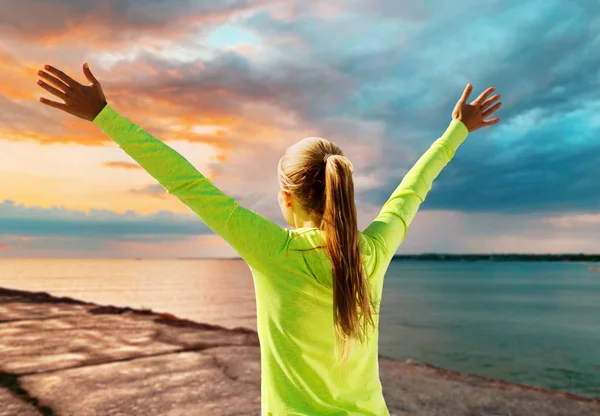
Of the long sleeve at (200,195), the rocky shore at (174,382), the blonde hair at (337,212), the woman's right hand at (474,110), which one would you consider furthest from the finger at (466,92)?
the rocky shore at (174,382)

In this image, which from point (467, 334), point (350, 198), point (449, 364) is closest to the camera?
point (350, 198)

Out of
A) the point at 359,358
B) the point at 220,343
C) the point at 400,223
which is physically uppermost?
the point at 400,223

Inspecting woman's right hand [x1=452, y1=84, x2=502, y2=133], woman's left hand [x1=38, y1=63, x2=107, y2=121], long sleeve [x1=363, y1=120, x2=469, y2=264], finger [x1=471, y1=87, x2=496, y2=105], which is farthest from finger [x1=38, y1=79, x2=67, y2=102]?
finger [x1=471, y1=87, x2=496, y2=105]

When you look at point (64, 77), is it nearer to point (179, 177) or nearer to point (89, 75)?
point (89, 75)

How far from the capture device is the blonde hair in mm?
1306

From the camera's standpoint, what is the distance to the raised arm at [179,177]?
4.16ft

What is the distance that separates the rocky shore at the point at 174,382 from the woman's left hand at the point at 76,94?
142 inches

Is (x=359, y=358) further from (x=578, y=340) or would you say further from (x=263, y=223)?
(x=578, y=340)

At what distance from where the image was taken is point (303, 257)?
4.22ft

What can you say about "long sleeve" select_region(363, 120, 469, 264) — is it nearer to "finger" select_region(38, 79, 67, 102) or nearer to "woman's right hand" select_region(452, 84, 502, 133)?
"woman's right hand" select_region(452, 84, 502, 133)

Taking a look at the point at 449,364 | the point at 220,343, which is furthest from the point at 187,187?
the point at 449,364

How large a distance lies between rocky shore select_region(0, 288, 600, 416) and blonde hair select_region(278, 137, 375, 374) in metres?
3.42

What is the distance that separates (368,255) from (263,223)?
34 cm

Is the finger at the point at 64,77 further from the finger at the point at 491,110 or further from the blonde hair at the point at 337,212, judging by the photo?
the finger at the point at 491,110
